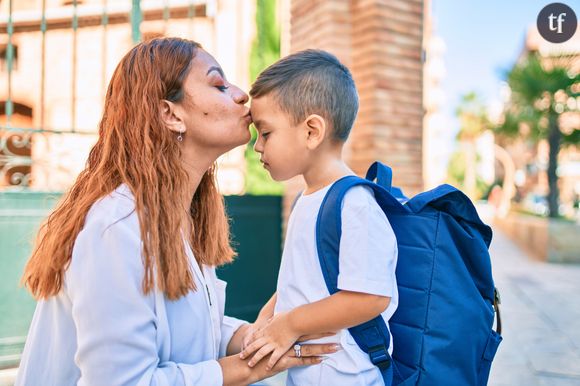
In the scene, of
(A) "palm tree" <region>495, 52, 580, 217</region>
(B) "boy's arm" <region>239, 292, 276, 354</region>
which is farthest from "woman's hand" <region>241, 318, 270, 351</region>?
(A) "palm tree" <region>495, 52, 580, 217</region>

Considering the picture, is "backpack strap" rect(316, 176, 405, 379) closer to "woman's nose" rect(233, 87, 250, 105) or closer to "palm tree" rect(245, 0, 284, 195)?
"woman's nose" rect(233, 87, 250, 105)

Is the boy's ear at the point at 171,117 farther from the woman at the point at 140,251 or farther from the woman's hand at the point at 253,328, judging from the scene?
the woman's hand at the point at 253,328

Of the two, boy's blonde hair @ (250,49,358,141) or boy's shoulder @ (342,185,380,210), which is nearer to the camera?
boy's shoulder @ (342,185,380,210)

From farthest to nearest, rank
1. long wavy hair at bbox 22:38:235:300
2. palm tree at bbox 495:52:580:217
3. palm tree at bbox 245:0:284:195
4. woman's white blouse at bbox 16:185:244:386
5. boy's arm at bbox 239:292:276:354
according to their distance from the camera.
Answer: palm tree at bbox 495:52:580:217 < palm tree at bbox 245:0:284:195 < boy's arm at bbox 239:292:276:354 < long wavy hair at bbox 22:38:235:300 < woman's white blouse at bbox 16:185:244:386

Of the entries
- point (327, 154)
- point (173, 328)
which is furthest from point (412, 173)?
point (173, 328)

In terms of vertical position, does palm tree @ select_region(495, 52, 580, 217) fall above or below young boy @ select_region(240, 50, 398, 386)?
above

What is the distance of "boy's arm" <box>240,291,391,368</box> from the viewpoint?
1265mm

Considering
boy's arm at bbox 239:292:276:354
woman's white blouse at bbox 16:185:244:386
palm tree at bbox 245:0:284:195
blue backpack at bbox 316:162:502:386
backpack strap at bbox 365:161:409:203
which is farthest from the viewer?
palm tree at bbox 245:0:284:195

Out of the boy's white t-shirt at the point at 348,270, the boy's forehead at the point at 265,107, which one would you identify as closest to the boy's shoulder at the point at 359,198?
the boy's white t-shirt at the point at 348,270

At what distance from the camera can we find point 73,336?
1234 mm

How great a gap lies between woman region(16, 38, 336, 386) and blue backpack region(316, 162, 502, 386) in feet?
0.69

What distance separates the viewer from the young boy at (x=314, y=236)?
4.16ft

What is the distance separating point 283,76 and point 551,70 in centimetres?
1211

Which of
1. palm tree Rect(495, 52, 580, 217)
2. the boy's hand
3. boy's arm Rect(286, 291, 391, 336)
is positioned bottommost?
the boy's hand
